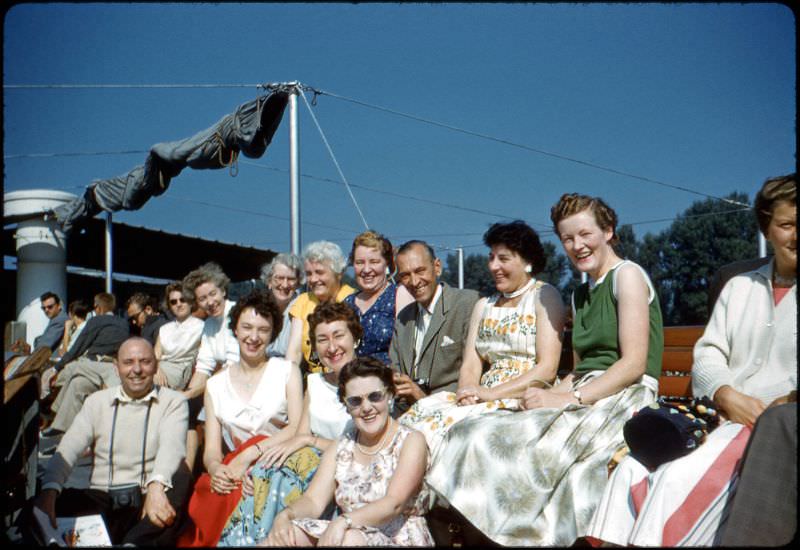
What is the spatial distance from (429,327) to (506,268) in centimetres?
71

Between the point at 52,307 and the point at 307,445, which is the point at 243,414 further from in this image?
the point at 52,307

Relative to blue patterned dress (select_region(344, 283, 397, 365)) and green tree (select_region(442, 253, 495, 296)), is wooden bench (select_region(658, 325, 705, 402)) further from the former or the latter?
green tree (select_region(442, 253, 495, 296))

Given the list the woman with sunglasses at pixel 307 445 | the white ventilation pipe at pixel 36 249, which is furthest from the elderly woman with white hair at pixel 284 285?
the white ventilation pipe at pixel 36 249

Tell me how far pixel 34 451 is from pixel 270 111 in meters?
3.15

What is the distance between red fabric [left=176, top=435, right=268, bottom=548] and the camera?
325cm

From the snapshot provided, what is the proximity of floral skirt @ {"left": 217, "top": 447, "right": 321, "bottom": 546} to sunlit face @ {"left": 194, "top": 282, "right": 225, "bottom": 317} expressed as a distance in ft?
7.31

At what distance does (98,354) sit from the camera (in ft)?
21.5

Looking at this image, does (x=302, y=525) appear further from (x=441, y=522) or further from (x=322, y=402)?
(x=322, y=402)

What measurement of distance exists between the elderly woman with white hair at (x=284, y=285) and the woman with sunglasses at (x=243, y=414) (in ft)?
3.60

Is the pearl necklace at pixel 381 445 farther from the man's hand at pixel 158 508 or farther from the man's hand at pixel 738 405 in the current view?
the man's hand at pixel 738 405

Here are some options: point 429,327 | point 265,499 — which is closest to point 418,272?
point 429,327

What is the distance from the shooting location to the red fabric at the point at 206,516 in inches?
128

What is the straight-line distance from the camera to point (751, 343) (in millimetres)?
2762

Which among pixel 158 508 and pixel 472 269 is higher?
pixel 472 269
